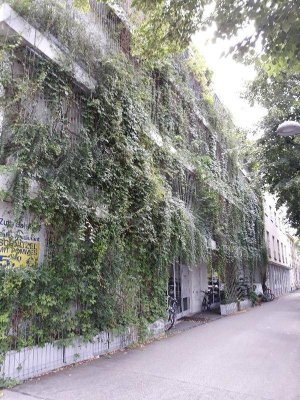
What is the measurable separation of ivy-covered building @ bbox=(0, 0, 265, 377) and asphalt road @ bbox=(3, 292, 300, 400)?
716mm

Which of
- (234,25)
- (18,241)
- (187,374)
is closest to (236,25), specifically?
(234,25)

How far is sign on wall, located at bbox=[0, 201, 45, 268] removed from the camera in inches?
231

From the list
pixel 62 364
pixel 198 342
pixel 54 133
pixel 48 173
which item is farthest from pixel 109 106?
pixel 198 342

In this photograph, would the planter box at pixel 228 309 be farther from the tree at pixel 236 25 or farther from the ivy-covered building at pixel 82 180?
the tree at pixel 236 25

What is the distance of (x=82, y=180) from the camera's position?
7.23 meters

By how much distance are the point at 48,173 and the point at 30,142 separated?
67 centimetres

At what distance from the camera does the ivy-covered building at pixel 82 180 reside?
6.11 metres

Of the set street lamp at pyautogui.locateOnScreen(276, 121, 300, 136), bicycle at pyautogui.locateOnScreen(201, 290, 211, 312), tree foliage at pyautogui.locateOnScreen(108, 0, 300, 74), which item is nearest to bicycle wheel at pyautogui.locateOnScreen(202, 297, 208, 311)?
bicycle at pyautogui.locateOnScreen(201, 290, 211, 312)

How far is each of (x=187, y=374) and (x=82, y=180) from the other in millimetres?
3925

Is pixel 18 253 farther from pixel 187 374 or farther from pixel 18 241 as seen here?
pixel 187 374

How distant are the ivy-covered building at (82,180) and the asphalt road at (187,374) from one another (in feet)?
2.35

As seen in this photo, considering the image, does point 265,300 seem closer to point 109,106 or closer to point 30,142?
point 109,106

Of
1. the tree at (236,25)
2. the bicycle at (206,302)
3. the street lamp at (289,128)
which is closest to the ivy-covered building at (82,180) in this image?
the tree at (236,25)

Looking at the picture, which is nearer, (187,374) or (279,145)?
(187,374)
